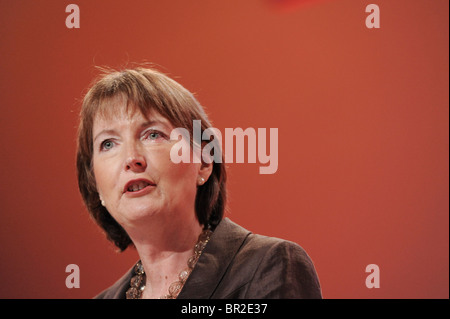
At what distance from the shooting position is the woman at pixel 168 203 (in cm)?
129

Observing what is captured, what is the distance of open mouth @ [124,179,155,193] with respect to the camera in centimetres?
134

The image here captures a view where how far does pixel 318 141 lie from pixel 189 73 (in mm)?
603

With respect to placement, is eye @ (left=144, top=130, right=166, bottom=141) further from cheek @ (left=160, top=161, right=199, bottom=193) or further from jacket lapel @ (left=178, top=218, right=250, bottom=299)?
jacket lapel @ (left=178, top=218, right=250, bottom=299)

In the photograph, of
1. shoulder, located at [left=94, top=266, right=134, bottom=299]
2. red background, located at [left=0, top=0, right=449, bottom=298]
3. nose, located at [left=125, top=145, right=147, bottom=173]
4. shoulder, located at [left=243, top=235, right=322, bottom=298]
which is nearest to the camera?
shoulder, located at [left=243, top=235, right=322, bottom=298]

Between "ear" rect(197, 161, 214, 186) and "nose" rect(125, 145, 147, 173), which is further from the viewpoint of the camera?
"ear" rect(197, 161, 214, 186)

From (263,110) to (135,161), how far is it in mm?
859

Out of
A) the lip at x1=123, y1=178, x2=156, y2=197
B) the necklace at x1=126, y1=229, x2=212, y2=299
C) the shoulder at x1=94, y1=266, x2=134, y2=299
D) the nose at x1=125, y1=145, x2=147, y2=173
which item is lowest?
the shoulder at x1=94, y1=266, x2=134, y2=299

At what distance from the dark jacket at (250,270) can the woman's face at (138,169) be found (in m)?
0.15

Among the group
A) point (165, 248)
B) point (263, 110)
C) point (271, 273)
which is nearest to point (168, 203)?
point (165, 248)

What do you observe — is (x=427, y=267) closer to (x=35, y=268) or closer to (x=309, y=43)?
(x=309, y=43)

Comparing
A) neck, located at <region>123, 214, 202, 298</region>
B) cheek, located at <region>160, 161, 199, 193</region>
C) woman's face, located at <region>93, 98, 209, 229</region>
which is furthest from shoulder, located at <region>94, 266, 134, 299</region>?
cheek, located at <region>160, 161, 199, 193</region>

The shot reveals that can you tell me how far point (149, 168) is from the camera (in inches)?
52.8

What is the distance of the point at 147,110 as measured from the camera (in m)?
1.41
